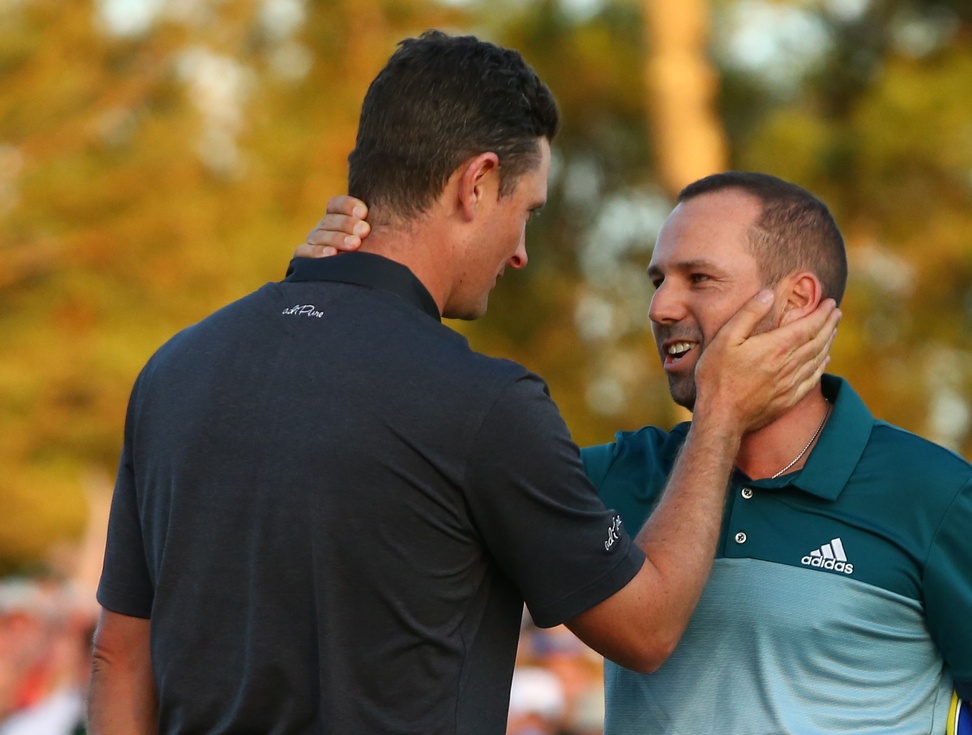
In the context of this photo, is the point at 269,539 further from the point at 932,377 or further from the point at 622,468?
the point at 932,377

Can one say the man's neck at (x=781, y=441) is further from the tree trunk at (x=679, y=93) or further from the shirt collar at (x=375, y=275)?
the tree trunk at (x=679, y=93)

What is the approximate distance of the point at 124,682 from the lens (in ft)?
8.76

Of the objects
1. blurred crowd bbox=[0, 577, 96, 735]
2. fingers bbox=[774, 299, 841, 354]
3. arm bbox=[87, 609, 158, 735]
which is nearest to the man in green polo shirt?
fingers bbox=[774, 299, 841, 354]

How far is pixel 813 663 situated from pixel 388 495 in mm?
1003

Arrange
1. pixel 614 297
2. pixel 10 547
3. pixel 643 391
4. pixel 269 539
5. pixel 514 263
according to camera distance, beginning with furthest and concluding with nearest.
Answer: pixel 10 547 → pixel 614 297 → pixel 643 391 → pixel 514 263 → pixel 269 539

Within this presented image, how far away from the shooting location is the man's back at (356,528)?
2326 millimetres

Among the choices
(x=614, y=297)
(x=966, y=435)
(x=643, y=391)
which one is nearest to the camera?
(x=966, y=435)

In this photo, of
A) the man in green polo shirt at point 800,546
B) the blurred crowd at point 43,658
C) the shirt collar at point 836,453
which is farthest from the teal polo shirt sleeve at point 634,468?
the blurred crowd at point 43,658

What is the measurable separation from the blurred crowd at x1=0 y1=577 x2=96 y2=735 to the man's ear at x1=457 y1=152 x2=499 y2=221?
4083 mm

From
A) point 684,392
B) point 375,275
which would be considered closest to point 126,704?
point 375,275

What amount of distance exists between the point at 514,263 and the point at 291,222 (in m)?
12.9

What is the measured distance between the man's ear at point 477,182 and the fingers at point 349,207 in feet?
0.65

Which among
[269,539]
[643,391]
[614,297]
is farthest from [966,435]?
[269,539]

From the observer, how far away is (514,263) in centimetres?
279
